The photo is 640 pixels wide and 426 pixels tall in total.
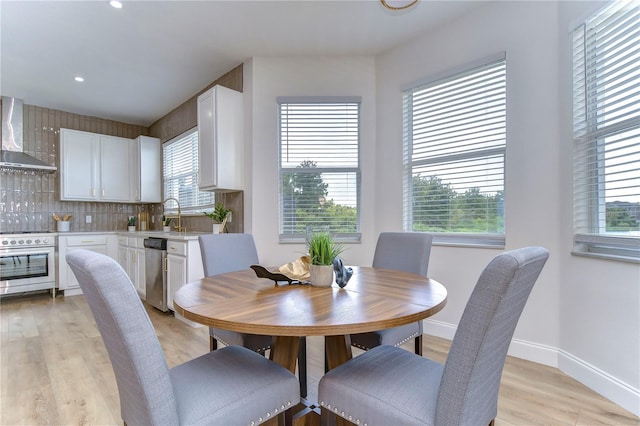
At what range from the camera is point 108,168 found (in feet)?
16.4

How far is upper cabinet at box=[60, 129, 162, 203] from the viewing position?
4.66 metres

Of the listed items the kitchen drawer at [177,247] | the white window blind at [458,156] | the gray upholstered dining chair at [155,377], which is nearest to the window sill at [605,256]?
the white window blind at [458,156]

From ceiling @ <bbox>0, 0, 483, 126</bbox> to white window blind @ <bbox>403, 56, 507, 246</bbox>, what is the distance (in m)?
0.61

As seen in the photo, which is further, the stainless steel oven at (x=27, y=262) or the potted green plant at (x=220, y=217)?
the stainless steel oven at (x=27, y=262)

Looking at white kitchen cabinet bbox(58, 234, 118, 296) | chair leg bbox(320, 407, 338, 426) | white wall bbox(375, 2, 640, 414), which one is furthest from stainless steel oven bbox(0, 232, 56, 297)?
white wall bbox(375, 2, 640, 414)

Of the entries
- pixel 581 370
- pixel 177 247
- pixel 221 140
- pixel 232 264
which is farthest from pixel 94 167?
pixel 581 370

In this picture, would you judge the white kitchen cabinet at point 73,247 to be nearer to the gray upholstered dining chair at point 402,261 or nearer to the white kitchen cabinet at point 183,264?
the white kitchen cabinet at point 183,264

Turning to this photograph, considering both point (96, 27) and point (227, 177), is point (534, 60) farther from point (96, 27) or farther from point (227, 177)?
point (96, 27)

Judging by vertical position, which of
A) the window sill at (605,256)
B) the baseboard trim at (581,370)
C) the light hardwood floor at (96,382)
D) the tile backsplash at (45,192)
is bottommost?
the light hardwood floor at (96,382)

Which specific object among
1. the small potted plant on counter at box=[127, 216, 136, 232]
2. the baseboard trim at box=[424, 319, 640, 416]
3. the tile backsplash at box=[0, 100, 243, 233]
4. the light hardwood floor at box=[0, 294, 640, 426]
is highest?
the tile backsplash at box=[0, 100, 243, 233]

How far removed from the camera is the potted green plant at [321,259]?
4.91 feet

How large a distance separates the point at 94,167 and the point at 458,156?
5119mm

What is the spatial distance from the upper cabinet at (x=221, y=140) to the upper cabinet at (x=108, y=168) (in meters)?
2.04

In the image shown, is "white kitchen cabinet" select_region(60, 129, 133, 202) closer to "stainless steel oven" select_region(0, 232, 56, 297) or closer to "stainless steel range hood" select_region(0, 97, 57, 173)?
"stainless steel range hood" select_region(0, 97, 57, 173)
